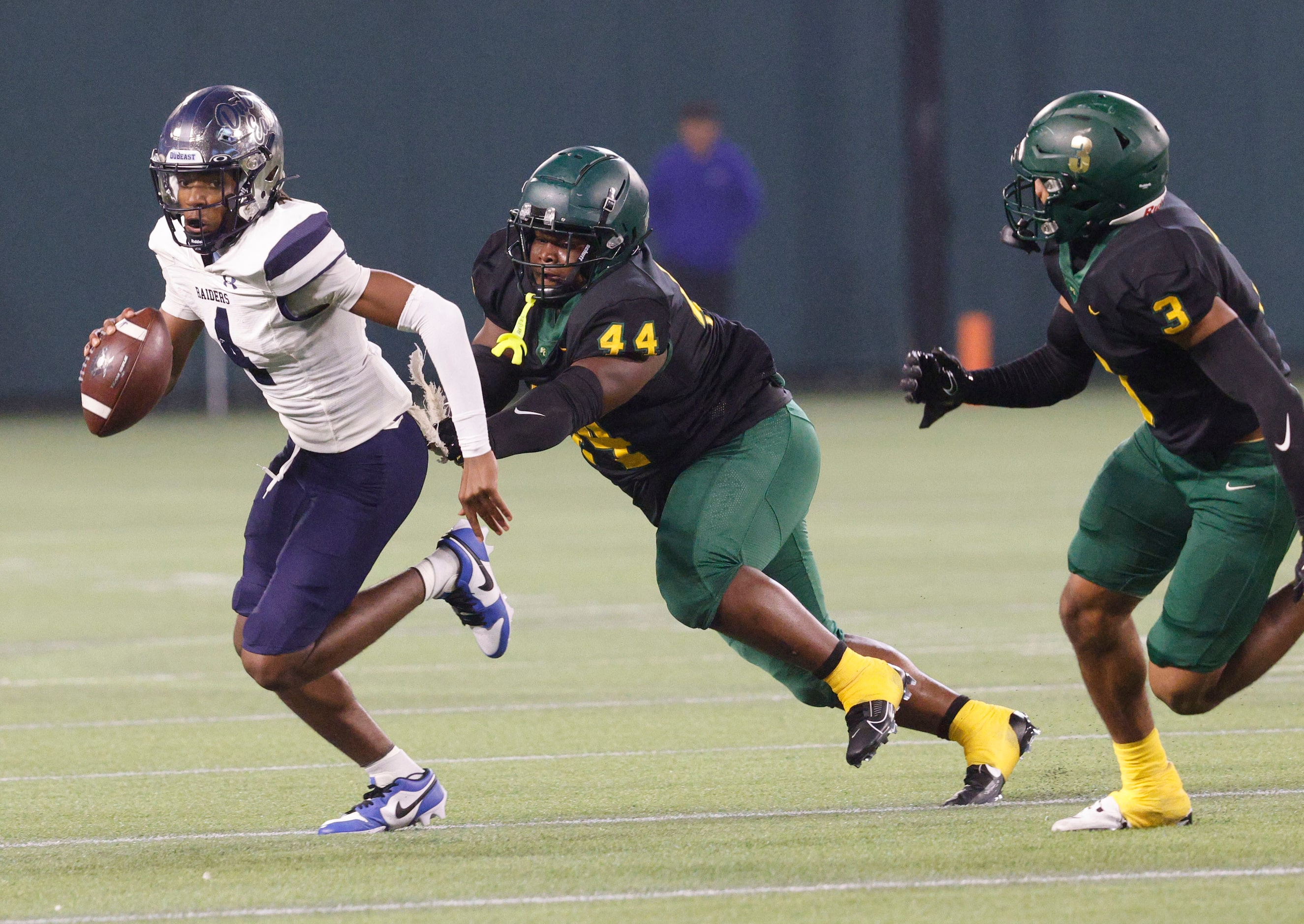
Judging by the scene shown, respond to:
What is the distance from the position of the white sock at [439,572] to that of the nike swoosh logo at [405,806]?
0.48 meters

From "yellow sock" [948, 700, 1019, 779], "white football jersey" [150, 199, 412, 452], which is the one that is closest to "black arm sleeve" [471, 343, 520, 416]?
"white football jersey" [150, 199, 412, 452]

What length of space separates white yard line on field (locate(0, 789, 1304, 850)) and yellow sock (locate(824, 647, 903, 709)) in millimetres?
266

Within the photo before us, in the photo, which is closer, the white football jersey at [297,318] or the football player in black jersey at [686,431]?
the white football jersey at [297,318]

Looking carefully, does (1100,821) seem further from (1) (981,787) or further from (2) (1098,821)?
(1) (981,787)

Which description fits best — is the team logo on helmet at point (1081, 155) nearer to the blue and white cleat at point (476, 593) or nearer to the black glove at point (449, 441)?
the black glove at point (449, 441)

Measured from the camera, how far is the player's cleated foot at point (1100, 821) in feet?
15.1

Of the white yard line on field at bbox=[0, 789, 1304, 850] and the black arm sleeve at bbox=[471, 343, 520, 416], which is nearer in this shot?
the white yard line on field at bbox=[0, 789, 1304, 850]

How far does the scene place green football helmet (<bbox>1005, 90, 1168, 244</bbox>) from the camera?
14.8 ft

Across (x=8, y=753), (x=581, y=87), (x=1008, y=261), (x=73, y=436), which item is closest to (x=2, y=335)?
(x=73, y=436)

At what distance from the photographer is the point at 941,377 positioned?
5.11m

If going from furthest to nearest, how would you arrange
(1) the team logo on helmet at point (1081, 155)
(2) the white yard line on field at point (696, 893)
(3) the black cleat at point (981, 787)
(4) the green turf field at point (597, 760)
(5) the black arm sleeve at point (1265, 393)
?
(3) the black cleat at point (981, 787) < (1) the team logo on helmet at point (1081, 155) < (5) the black arm sleeve at point (1265, 393) < (4) the green turf field at point (597, 760) < (2) the white yard line on field at point (696, 893)

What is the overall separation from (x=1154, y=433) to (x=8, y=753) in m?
3.32

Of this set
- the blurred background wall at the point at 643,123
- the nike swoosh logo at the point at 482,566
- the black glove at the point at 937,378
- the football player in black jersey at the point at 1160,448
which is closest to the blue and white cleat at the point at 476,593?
the nike swoosh logo at the point at 482,566

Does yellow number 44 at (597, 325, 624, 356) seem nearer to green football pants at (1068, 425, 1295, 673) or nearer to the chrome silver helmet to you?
the chrome silver helmet
